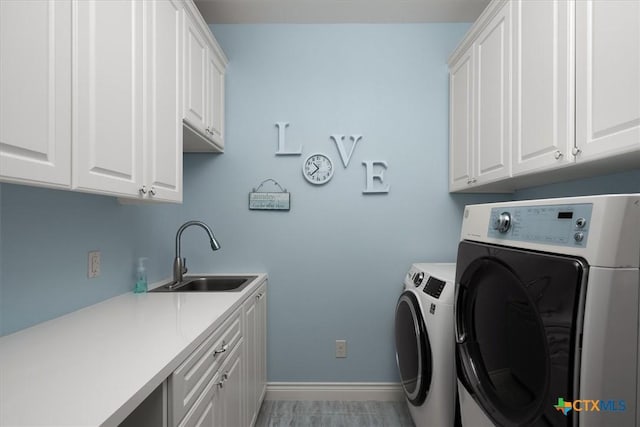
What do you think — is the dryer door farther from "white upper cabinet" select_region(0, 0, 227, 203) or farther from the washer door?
"white upper cabinet" select_region(0, 0, 227, 203)

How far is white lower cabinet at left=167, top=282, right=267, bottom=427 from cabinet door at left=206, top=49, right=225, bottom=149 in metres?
1.09

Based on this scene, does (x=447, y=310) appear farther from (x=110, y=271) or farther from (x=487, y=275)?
(x=110, y=271)

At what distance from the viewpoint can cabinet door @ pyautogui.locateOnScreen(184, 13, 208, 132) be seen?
165 cm

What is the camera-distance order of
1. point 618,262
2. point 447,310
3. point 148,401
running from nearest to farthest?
point 618,262 < point 148,401 < point 447,310

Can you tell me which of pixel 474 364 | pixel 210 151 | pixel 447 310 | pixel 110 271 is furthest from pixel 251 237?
pixel 474 364

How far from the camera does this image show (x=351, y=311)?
2258mm

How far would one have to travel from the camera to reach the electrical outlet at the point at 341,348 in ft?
7.36

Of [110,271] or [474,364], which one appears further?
[110,271]

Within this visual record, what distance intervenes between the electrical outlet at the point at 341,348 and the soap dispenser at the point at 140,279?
1355 millimetres

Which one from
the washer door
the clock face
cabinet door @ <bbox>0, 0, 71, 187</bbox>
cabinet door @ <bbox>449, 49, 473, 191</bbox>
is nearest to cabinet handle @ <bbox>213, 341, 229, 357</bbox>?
cabinet door @ <bbox>0, 0, 71, 187</bbox>

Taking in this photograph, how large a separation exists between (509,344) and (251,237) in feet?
5.60

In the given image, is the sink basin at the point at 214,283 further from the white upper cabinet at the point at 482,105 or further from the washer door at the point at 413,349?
the white upper cabinet at the point at 482,105

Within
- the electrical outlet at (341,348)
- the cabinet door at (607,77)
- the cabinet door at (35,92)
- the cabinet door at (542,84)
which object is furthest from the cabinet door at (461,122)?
the cabinet door at (35,92)

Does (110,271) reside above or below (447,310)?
above
